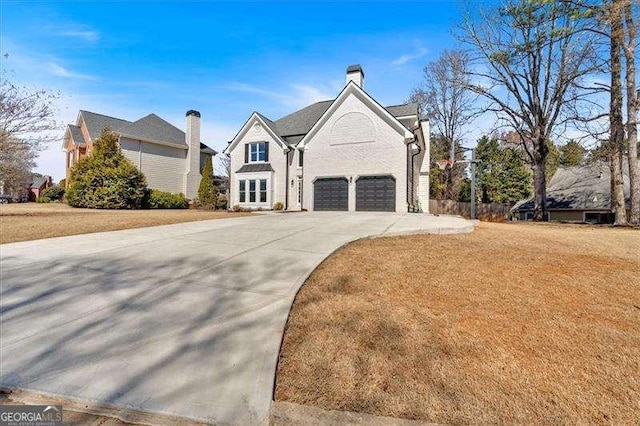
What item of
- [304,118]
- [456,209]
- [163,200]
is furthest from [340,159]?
[163,200]

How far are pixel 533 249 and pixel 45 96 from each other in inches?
776

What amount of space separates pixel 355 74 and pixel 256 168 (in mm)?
9722

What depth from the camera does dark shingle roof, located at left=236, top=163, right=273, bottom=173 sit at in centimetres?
2311

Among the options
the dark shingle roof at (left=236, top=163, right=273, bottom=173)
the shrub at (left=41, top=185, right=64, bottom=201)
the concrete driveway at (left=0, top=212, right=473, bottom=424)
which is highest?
the dark shingle roof at (left=236, top=163, right=273, bottom=173)

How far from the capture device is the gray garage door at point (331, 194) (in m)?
20.3

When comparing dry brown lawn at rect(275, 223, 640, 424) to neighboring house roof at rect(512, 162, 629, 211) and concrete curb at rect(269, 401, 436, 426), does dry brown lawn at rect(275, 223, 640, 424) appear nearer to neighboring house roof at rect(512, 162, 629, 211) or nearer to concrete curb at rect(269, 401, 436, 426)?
concrete curb at rect(269, 401, 436, 426)

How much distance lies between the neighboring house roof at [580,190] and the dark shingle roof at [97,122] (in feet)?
134

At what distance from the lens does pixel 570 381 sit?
248 centimetres

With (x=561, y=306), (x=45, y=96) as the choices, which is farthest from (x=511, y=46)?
(x=45, y=96)

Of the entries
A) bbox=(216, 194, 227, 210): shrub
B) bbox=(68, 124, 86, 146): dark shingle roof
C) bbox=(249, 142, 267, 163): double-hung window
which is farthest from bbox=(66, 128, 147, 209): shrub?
bbox=(249, 142, 267, 163): double-hung window

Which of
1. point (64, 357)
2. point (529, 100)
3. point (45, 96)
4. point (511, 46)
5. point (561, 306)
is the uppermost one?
point (511, 46)

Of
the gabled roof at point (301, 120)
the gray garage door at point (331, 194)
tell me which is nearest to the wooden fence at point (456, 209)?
the gray garage door at point (331, 194)

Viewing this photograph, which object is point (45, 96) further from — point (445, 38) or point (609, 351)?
point (445, 38)

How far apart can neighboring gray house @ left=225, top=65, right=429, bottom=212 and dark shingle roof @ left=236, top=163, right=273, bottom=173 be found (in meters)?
0.08
